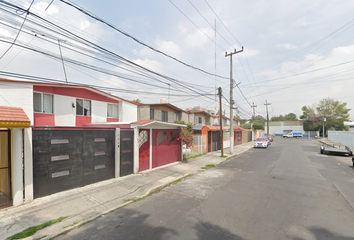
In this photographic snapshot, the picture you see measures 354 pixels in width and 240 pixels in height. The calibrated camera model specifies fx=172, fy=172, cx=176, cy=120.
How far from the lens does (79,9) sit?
5426mm

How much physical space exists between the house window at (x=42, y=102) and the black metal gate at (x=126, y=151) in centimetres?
822

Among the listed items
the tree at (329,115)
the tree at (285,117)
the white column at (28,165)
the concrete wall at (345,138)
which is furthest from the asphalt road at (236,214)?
the tree at (285,117)

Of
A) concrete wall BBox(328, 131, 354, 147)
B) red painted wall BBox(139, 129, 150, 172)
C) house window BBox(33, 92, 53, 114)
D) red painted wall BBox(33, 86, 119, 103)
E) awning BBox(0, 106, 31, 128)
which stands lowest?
concrete wall BBox(328, 131, 354, 147)

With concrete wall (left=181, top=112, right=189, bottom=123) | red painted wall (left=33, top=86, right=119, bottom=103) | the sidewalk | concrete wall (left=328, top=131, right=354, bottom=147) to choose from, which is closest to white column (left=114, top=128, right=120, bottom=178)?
the sidewalk

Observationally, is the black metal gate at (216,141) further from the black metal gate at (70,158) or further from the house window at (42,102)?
the house window at (42,102)

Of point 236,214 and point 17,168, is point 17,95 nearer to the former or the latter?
point 17,168

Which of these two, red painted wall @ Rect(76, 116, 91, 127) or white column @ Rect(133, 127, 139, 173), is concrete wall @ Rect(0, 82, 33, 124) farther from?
white column @ Rect(133, 127, 139, 173)

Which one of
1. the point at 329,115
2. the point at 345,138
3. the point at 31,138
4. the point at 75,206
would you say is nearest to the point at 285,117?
the point at 329,115

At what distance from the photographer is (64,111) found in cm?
1292

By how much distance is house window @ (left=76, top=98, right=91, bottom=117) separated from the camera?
13.8m

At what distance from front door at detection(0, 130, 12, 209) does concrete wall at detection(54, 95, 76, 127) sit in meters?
8.87

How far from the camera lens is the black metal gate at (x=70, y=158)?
5.09 meters

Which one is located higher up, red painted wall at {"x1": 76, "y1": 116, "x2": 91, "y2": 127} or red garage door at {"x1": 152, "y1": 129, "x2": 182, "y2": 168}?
red painted wall at {"x1": 76, "y1": 116, "x2": 91, "y2": 127}

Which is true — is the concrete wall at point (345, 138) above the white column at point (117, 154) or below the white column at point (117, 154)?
below
